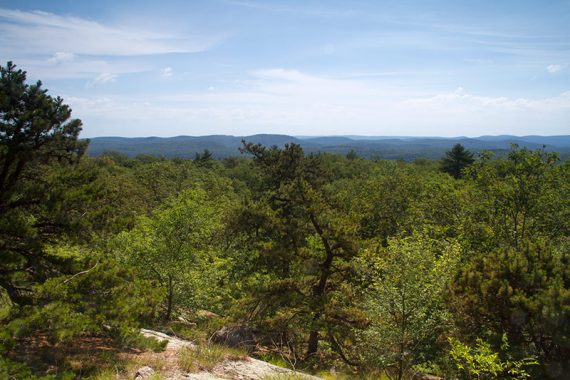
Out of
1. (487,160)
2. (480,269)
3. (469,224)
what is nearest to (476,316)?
(480,269)

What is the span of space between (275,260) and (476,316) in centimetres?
875

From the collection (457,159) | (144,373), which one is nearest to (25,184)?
(144,373)

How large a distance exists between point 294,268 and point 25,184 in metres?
11.3

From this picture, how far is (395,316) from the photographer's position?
11.5m

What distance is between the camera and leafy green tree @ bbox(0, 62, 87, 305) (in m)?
8.48

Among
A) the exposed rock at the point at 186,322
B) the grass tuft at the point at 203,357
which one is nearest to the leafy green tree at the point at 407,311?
the grass tuft at the point at 203,357

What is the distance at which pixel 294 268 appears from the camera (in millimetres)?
17281

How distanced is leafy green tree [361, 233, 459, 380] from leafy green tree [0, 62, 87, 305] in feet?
30.5

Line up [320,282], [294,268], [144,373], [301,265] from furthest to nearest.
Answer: [294,268]
[301,265]
[320,282]
[144,373]

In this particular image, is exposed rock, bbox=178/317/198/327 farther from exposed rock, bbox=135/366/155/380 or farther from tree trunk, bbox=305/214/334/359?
exposed rock, bbox=135/366/155/380

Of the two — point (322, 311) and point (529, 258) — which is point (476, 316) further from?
point (322, 311)

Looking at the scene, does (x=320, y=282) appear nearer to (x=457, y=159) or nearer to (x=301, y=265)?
(x=301, y=265)

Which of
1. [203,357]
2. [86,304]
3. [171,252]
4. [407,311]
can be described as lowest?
[203,357]

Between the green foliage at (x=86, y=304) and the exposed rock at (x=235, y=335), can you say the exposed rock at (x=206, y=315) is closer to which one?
the exposed rock at (x=235, y=335)
